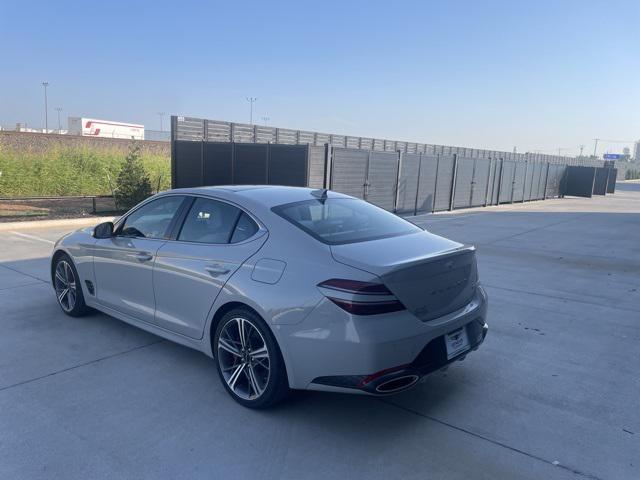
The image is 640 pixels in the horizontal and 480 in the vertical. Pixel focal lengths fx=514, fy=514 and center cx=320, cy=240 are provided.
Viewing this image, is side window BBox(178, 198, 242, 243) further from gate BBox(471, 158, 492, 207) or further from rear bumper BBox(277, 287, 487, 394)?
gate BBox(471, 158, 492, 207)

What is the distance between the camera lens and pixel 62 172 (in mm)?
18656

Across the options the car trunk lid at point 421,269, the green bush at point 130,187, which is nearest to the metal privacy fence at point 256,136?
the green bush at point 130,187

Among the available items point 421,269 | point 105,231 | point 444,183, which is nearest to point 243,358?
point 421,269

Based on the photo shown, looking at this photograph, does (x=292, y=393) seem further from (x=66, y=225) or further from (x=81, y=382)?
(x=66, y=225)

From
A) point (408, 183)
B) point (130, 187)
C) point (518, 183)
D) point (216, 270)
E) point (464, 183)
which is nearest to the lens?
point (216, 270)

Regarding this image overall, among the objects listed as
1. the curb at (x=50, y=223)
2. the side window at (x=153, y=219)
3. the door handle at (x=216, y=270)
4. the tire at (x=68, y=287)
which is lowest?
the curb at (x=50, y=223)

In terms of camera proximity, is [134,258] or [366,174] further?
[366,174]

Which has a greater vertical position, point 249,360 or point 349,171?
point 349,171

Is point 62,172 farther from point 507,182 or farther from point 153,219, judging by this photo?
point 507,182

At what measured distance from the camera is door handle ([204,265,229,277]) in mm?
3662

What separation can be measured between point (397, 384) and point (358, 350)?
1.23 feet

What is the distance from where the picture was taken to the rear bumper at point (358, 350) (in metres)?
3.02

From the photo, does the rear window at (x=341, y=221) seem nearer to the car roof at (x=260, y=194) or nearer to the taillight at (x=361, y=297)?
the car roof at (x=260, y=194)

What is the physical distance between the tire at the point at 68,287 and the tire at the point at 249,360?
2.26 metres
